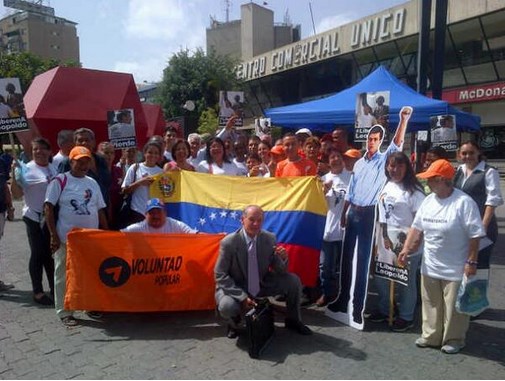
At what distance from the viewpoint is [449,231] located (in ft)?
13.4

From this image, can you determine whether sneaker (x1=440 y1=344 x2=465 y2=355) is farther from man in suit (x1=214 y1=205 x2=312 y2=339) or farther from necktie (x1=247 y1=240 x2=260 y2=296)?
necktie (x1=247 y1=240 x2=260 y2=296)

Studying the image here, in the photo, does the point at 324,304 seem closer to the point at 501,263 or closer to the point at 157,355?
the point at 157,355

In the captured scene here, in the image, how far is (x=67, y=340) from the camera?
4551mm

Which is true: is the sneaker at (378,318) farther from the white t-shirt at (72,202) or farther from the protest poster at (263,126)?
the protest poster at (263,126)

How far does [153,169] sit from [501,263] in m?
5.43

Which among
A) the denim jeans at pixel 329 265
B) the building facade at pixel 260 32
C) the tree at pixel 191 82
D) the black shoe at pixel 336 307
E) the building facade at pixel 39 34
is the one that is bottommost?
the black shoe at pixel 336 307

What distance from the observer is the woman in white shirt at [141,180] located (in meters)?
5.73

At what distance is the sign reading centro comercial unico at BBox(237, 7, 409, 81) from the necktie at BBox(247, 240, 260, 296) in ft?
74.2

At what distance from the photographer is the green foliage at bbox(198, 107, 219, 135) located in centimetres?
2661

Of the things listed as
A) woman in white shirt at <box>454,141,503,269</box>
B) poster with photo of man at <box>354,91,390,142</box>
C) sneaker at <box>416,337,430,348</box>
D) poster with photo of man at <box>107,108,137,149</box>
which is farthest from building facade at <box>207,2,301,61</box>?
sneaker at <box>416,337,430,348</box>

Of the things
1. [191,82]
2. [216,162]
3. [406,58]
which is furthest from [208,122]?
[216,162]

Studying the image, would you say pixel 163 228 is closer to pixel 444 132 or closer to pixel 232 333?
pixel 232 333

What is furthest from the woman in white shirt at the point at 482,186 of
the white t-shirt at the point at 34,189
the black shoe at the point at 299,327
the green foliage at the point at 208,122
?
the green foliage at the point at 208,122

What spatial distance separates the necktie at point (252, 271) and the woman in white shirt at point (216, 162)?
6.43 feet
